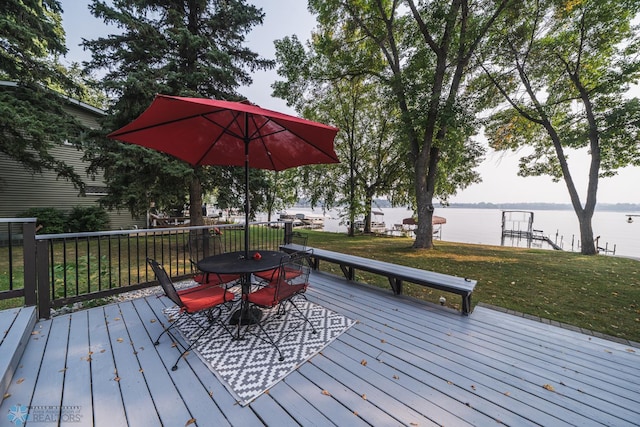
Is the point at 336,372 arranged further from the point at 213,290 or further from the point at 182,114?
the point at 182,114

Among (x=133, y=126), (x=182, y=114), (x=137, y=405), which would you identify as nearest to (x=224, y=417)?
(x=137, y=405)

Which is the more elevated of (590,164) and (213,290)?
(590,164)

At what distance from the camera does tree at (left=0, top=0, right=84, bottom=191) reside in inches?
243

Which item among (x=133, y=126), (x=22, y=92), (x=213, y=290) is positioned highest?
(x=22, y=92)

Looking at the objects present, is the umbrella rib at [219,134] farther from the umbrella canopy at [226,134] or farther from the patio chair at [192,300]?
the patio chair at [192,300]

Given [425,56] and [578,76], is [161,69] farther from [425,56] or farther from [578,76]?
[578,76]

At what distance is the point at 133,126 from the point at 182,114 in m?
0.58

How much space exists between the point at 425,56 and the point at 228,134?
841 cm

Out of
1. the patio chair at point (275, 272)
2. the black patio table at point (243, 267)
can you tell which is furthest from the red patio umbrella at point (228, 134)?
the patio chair at point (275, 272)

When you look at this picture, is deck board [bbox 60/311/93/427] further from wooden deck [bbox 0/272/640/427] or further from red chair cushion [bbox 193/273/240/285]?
red chair cushion [bbox 193/273/240/285]

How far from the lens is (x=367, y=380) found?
2.17 m

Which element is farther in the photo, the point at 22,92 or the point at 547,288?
the point at 22,92

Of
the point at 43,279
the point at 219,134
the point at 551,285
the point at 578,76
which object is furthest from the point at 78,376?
the point at 578,76

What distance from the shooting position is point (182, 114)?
252 centimetres
